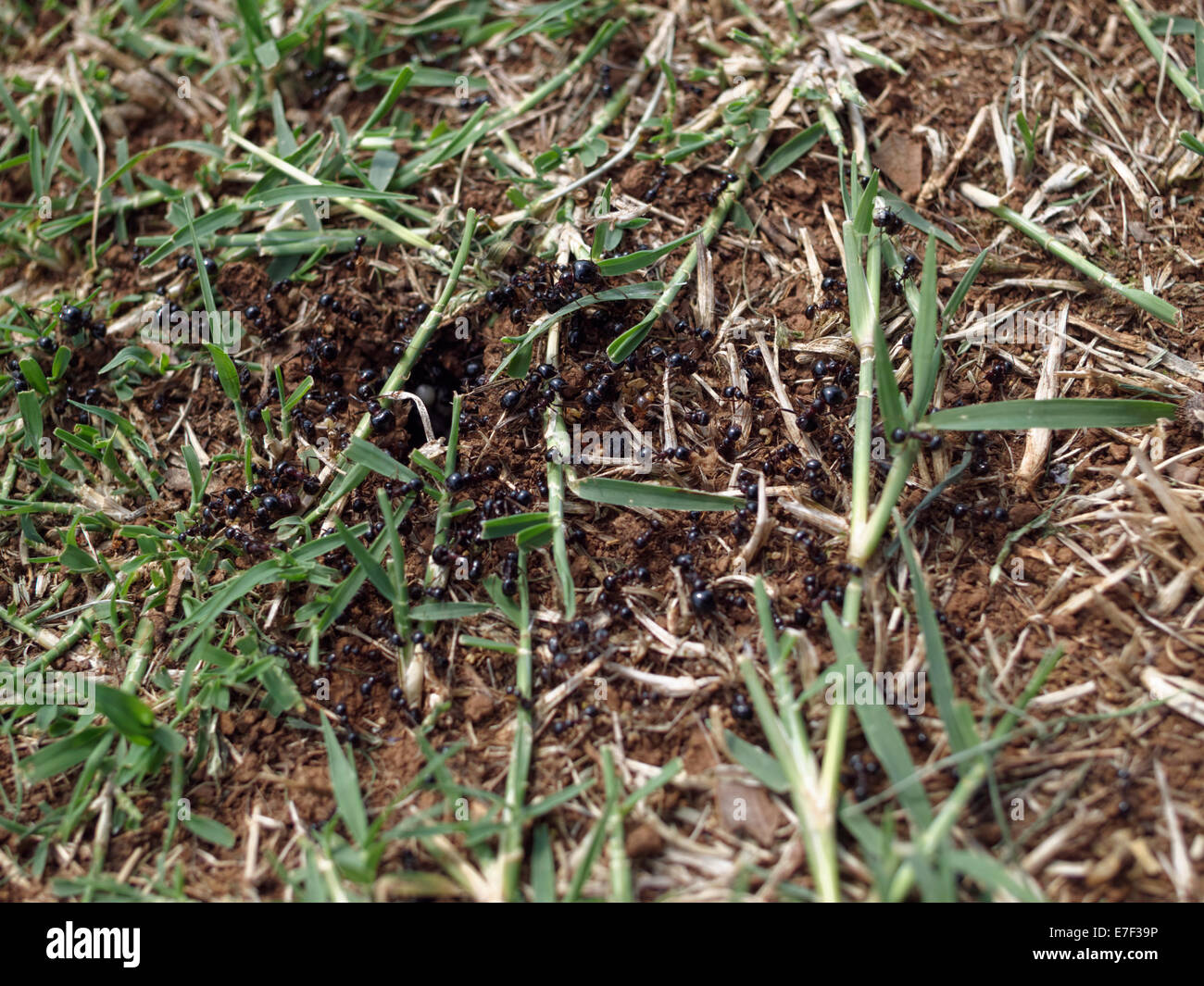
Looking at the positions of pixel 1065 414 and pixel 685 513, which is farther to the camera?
pixel 685 513

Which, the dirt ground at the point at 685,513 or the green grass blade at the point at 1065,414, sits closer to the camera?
the dirt ground at the point at 685,513

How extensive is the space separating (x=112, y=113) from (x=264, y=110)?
815 mm

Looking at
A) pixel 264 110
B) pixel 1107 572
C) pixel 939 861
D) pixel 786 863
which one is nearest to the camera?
pixel 939 861

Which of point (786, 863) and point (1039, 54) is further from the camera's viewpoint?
point (1039, 54)

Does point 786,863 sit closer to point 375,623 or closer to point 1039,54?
point 375,623

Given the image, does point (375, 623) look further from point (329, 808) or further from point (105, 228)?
point (105, 228)

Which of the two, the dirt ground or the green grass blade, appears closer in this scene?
the dirt ground

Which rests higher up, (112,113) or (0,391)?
(112,113)

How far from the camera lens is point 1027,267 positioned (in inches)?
140

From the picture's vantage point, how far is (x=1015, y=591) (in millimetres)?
2932

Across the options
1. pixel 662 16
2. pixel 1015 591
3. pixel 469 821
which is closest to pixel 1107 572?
pixel 1015 591

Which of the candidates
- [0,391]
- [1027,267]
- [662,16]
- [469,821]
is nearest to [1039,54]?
[1027,267]

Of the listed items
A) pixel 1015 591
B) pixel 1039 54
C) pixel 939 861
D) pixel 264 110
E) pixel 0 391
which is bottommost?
pixel 939 861

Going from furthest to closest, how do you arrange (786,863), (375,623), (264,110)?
(264,110)
(375,623)
(786,863)
